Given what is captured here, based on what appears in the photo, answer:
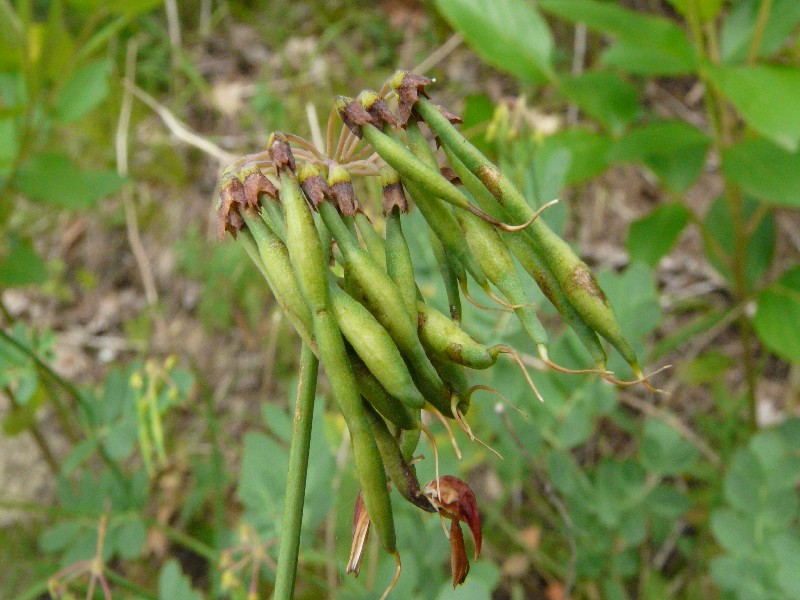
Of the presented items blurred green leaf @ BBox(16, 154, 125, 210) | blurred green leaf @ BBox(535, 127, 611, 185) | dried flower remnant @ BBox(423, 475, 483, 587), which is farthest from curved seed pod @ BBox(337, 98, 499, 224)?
blurred green leaf @ BBox(16, 154, 125, 210)

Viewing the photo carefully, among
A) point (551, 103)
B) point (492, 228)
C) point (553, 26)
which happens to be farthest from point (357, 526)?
point (553, 26)

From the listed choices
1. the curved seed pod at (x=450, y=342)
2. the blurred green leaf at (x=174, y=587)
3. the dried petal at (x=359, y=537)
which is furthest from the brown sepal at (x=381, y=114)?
the blurred green leaf at (x=174, y=587)

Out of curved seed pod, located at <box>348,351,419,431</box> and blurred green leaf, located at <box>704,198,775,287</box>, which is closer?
curved seed pod, located at <box>348,351,419,431</box>

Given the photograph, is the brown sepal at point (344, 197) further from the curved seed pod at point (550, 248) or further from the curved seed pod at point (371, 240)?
the curved seed pod at point (550, 248)

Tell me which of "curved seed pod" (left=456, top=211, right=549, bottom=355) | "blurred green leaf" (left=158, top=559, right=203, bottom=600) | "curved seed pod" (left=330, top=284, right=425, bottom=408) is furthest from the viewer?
"blurred green leaf" (left=158, top=559, right=203, bottom=600)

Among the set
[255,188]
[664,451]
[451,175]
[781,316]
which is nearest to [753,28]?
[781,316]

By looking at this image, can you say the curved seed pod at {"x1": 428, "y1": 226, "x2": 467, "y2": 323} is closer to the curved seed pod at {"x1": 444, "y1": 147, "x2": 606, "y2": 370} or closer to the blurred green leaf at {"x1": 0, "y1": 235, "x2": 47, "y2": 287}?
the curved seed pod at {"x1": 444, "y1": 147, "x2": 606, "y2": 370}

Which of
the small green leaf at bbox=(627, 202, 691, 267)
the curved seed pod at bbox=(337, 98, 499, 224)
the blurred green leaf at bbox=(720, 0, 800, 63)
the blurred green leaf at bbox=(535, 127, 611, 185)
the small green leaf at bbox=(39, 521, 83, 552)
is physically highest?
the curved seed pod at bbox=(337, 98, 499, 224)
